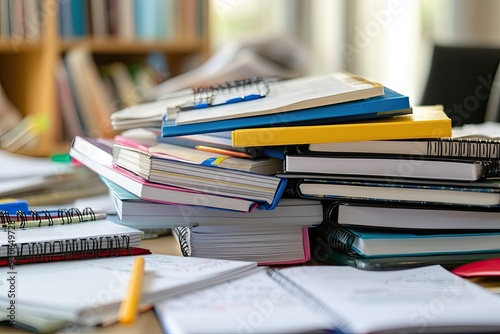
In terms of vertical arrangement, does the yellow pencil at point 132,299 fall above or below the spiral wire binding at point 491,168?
below

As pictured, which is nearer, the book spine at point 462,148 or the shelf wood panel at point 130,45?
the book spine at point 462,148

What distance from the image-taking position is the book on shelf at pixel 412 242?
0.82 metres

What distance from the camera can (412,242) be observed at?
2.73 ft

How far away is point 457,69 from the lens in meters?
1.60

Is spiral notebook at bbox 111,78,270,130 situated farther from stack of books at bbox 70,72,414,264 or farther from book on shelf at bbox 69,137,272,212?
book on shelf at bbox 69,137,272,212

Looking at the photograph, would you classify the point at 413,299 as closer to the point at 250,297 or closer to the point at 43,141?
the point at 250,297

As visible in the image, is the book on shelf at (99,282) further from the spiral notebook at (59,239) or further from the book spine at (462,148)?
the book spine at (462,148)

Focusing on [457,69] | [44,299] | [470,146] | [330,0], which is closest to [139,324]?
[44,299]

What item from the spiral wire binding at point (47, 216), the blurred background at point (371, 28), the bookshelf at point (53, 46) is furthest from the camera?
the bookshelf at point (53, 46)

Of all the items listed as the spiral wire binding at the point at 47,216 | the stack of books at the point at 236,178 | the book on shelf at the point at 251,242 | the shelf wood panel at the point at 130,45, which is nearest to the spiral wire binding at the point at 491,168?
the stack of books at the point at 236,178

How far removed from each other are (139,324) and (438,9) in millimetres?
2088

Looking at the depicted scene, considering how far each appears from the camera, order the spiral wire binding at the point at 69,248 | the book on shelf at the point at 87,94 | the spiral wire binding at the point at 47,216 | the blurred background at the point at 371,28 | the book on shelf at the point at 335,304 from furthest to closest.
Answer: the book on shelf at the point at 87,94 → the blurred background at the point at 371,28 → the spiral wire binding at the point at 47,216 → the spiral wire binding at the point at 69,248 → the book on shelf at the point at 335,304

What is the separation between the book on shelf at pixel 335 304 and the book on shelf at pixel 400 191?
10 centimetres

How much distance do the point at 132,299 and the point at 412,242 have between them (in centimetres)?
35
